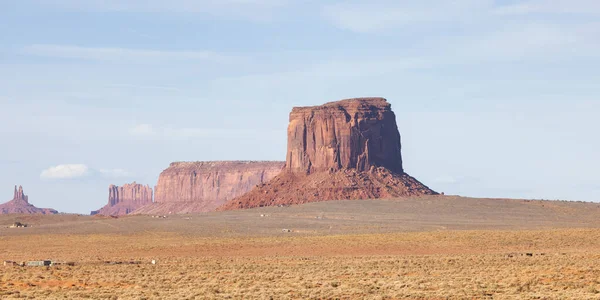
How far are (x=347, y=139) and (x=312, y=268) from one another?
3239 inches

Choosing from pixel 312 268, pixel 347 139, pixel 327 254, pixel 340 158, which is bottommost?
pixel 312 268

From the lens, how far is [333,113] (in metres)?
128

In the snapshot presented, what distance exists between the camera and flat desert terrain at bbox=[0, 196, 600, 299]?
107 feet

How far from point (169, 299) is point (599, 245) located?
41.8 metres

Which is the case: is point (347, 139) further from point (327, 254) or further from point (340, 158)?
point (327, 254)

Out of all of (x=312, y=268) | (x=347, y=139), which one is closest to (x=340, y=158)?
(x=347, y=139)

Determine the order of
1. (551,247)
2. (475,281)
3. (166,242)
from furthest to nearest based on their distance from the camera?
(166,242)
(551,247)
(475,281)

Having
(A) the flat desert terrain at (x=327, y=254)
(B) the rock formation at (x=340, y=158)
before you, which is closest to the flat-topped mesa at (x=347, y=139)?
(B) the rock formation at (x=340, y=158)

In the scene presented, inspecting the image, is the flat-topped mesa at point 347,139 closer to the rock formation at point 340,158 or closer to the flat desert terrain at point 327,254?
the rock formation at point 340,158

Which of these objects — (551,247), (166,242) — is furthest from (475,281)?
(166,242)

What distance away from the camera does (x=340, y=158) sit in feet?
411

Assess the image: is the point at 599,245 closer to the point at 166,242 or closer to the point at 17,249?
the point at 166,242

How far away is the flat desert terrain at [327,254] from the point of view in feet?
107

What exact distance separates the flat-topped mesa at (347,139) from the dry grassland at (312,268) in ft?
170
